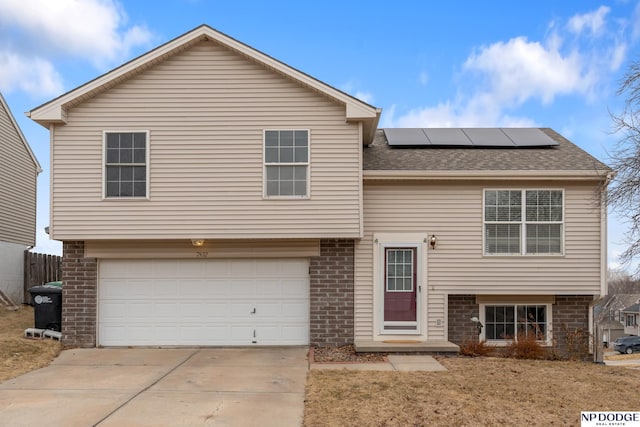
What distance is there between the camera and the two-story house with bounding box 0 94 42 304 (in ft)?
62.8

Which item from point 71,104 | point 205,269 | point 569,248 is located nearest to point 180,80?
point 71,104

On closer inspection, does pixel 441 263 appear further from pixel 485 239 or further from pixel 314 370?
pixel 314 370

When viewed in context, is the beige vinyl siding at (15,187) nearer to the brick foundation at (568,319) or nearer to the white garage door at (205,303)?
the white garage door at (205,303)

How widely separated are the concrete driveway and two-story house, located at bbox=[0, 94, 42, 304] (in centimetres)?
836

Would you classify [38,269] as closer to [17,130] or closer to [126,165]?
[17,130]

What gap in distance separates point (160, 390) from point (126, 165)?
5314mm

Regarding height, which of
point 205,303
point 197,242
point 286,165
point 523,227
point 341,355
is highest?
point 286,165

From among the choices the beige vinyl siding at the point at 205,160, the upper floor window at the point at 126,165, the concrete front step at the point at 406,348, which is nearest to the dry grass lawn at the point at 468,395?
the concrete front step at the point at 406,348

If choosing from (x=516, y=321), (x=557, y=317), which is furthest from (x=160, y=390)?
(x=557, y=317)

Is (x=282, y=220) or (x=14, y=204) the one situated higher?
(x=14, y=204)

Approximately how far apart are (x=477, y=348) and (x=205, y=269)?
6025 mm

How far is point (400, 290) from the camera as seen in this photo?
13.2 m

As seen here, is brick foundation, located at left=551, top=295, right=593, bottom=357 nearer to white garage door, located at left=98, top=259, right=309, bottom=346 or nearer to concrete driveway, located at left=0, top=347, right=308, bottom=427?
white garage door, located at left=98, top=259, right=309, bottom=346

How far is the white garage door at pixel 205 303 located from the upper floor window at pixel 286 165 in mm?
1670
